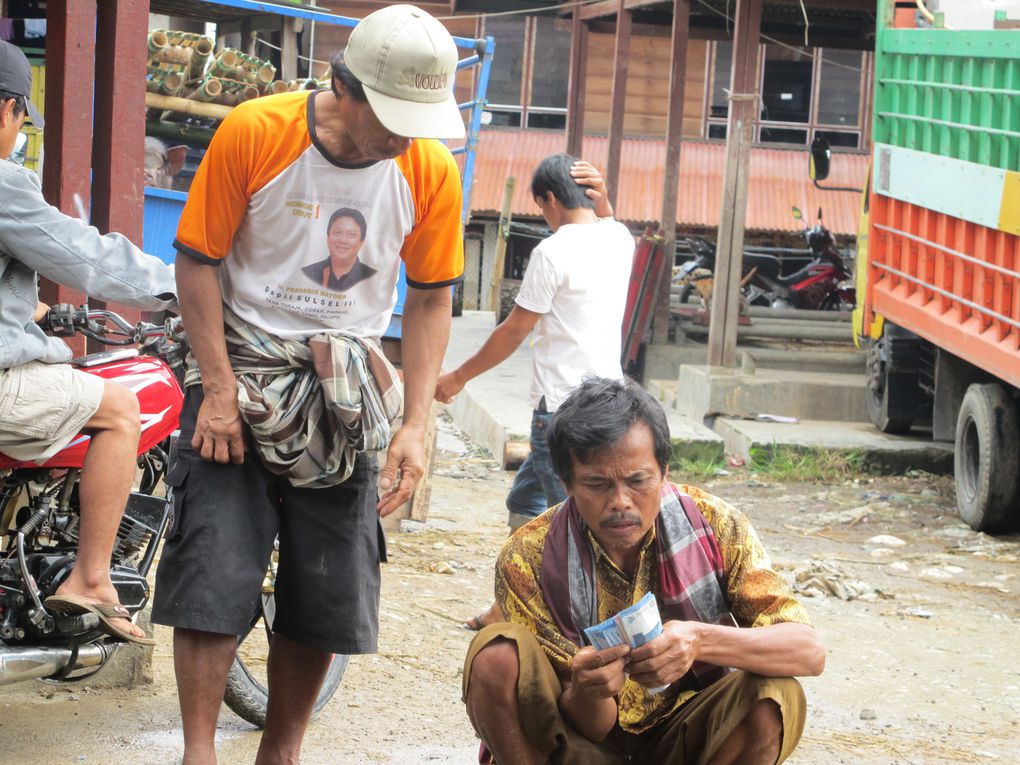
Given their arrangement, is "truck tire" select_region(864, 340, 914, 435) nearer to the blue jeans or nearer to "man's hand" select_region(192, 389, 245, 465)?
the blue jeans

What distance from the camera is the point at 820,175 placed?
10102 millimetres

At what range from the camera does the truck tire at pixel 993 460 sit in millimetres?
7551

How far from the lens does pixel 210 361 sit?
9.98 feet

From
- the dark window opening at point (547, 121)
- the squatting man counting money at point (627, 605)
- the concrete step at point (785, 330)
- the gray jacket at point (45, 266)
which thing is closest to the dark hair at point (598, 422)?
the squatting man counting money at point (627, 605)

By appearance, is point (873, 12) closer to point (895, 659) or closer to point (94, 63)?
point (895, 659)

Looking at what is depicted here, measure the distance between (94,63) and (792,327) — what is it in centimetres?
936

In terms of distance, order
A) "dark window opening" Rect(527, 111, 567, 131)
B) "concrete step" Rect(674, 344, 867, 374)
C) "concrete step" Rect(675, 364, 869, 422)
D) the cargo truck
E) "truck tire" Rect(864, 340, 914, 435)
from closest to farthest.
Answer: the cargo truck → "truck tire" Rect(864, 340, 914, 435) → "concrete step" Rect(675, 364, 869, 422) → "concrete step" Rect(674, 344, 867, 374) → "dark window opening" Rect(527, 111, 567, 131)

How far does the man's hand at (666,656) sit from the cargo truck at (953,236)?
4.84 m

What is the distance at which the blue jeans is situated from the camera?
5102mm

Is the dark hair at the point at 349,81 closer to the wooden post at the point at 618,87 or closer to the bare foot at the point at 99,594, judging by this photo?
the bare foot at the point at 99,594

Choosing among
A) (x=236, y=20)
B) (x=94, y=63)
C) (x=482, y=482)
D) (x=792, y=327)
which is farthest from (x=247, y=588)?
(x=792, y=327)

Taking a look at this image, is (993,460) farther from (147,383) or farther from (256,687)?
(147,383)

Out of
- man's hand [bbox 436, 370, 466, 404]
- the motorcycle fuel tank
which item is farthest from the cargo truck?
the motorcycle fuel tank

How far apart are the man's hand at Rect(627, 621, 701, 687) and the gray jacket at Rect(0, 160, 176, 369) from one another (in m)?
1.50
